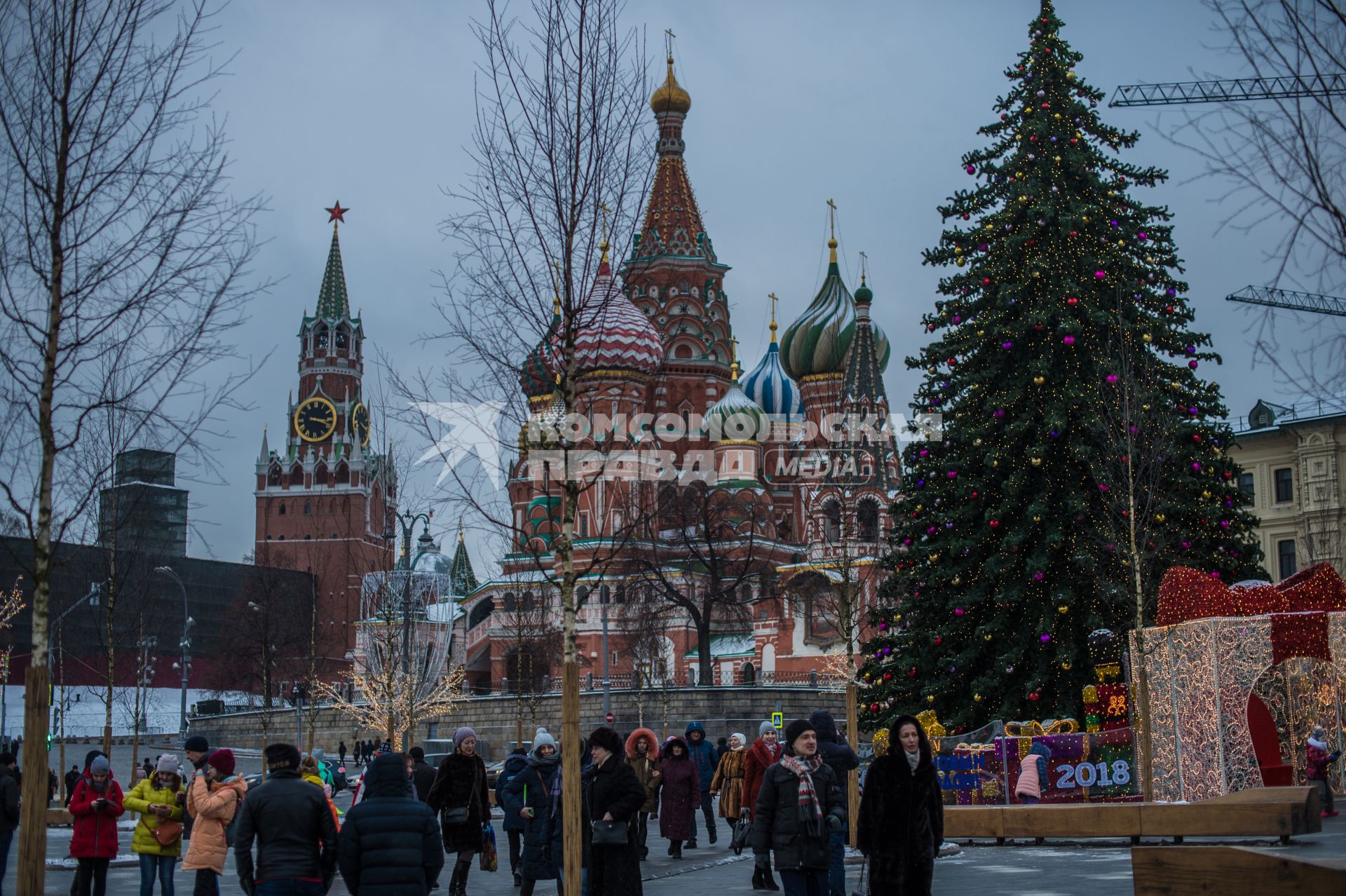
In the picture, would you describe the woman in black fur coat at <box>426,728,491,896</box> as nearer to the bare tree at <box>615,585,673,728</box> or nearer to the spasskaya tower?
the bare tree at <box>615,585,673,728</box>

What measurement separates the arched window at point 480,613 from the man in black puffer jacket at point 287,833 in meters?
64.7

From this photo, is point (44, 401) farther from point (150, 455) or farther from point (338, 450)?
point (338, 450)

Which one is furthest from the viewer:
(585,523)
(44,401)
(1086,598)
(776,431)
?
(776,431)

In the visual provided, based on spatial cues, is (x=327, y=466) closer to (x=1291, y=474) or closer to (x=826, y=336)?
(x=826, y=336)

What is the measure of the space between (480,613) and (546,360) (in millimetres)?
64179

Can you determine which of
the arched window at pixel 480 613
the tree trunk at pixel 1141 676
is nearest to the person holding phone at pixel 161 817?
the tree trunk at pixel 1141 676

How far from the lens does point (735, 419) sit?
238 feet

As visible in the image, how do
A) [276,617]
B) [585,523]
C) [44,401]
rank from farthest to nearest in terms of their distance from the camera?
1. [276,617]
2. [585,523]
3. [44,401]

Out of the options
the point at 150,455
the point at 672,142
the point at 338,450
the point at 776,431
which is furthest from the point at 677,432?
the point at 150,455

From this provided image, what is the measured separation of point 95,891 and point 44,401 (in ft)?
13.9

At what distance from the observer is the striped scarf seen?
32.9ft

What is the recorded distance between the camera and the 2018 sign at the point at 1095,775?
1952cm

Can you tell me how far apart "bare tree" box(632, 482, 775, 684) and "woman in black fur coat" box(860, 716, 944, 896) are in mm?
35738

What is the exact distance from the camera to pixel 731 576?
5988 centimetres
